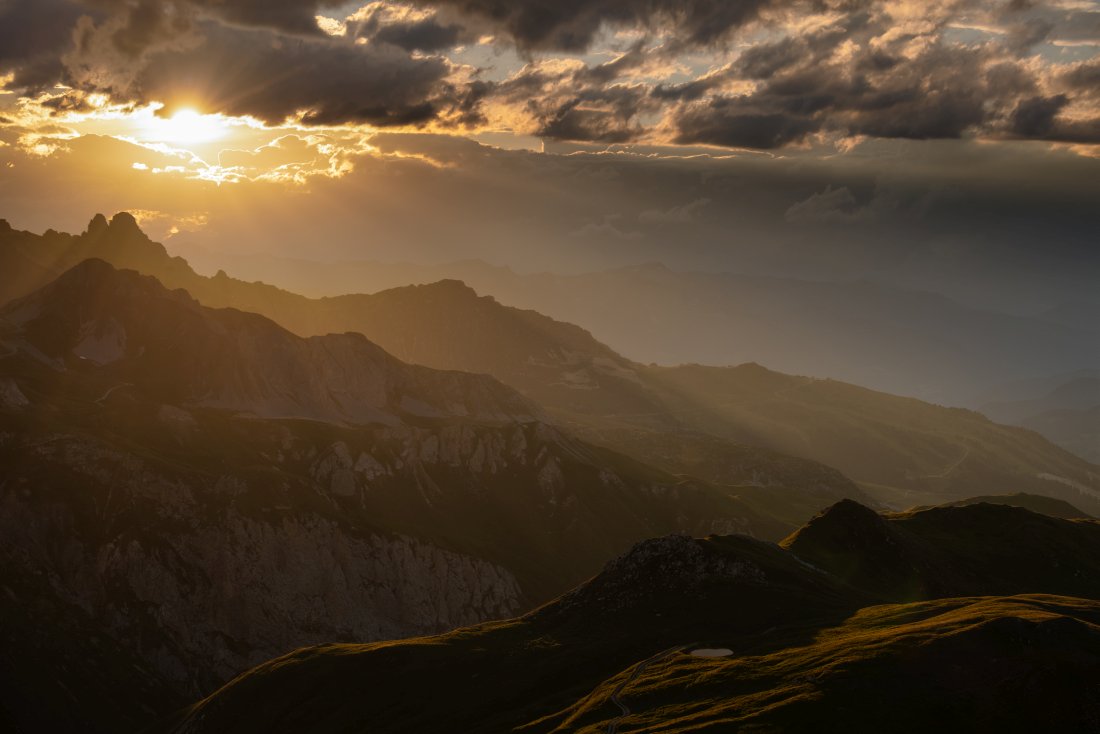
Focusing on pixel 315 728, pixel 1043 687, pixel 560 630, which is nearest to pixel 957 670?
pixel 1043 687

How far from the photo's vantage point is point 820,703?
107 metres

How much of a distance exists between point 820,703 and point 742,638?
36.6m

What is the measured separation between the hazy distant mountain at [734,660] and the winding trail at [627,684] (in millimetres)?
451

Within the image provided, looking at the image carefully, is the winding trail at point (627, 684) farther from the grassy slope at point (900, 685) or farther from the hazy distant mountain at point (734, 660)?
the grassy slope at point (900, 685)

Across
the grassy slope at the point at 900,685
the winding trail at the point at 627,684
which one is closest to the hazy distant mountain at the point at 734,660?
the grassy slope at the point at 900,685

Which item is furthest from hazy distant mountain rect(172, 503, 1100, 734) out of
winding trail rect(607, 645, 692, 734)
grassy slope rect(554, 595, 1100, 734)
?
winding trail rect(607, 645, 692, 734)

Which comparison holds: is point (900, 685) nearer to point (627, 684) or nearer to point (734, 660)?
point (734, 660)

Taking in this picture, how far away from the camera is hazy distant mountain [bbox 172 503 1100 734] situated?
105 m

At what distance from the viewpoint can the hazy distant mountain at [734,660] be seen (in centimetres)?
10500

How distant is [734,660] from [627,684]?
14.2 meters

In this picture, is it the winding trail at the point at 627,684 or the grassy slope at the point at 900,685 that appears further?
the winding trail at the point at 627,684

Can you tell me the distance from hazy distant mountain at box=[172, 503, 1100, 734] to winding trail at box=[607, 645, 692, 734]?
0.45m

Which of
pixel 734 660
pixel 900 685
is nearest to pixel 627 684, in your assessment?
pixel 734 660

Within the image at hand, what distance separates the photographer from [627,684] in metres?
131
